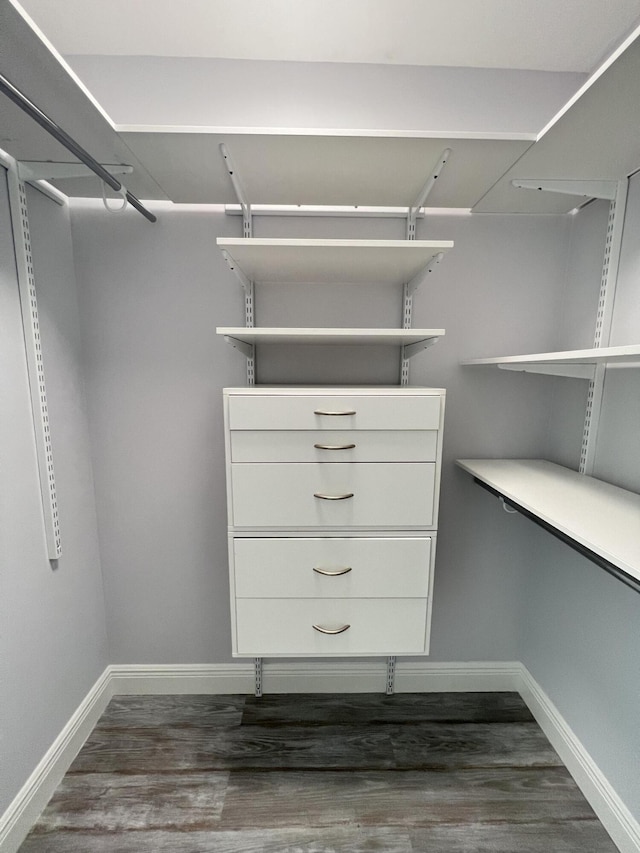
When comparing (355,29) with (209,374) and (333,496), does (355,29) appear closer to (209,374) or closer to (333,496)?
(209,374)

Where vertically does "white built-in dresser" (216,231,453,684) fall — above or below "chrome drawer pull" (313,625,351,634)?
above

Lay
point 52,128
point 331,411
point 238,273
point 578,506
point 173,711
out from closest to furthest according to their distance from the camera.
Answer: point 52,128 → point 578,506 → point 331,411 → point 238,273 → point 173,711

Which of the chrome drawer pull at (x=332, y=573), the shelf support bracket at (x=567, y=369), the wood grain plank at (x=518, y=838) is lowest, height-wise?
the wood grain plank at (x=518, y=838)

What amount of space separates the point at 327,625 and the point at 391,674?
0.67m

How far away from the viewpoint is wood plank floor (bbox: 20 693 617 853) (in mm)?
1178

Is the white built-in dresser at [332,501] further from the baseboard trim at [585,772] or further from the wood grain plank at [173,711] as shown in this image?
the baseboard trim at [585,772]

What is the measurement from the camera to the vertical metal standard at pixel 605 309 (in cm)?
126

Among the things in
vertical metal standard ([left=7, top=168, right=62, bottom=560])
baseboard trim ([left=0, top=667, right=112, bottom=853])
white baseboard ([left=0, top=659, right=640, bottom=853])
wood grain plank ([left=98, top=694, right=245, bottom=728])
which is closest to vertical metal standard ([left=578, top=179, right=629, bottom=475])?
white baseboard ([left=0, top=659, right=640, bottom=853])

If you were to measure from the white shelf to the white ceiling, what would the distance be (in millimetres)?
734

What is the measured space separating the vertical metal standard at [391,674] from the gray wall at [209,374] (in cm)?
30

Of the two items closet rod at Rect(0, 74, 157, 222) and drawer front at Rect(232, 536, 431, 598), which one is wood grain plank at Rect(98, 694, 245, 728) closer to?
drawer front at Rect(232, 536, 431, 598)

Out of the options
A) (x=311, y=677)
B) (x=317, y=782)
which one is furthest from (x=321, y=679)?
(x=317, y=782)

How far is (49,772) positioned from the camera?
1276 millimetres

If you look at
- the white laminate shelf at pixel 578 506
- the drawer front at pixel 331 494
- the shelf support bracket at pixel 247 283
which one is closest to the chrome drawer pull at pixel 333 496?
the drawer front at pixel 331 494
